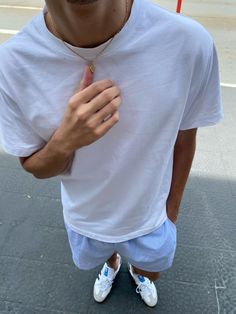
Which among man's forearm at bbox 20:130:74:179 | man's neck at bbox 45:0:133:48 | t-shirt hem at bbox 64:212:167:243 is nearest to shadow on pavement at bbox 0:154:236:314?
t-shirt hem at bbox 64:212:167:243

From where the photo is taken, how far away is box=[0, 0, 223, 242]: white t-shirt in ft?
2.97

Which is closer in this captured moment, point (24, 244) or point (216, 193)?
point (24, 244)

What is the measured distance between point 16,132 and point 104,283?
1181mm

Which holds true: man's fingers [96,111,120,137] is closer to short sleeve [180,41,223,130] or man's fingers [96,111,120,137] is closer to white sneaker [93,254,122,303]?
short sleeve [180,41,223,130]

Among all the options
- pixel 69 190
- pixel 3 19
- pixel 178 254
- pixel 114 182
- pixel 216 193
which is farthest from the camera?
pixel 3 19

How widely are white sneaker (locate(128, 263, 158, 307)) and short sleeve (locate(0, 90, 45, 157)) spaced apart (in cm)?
114

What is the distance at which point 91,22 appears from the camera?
2.68 feet

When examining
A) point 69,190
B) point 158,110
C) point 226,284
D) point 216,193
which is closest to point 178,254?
point 226,284

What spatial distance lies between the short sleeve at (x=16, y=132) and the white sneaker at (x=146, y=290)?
3.73ft

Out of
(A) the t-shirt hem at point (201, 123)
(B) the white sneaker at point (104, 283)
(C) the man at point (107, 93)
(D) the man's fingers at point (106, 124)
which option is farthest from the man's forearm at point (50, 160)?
(B) the white sneaker at point (104, 283)

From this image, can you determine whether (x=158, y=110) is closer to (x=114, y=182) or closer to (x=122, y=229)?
(x=114, y=182)

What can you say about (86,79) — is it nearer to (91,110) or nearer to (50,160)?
(91,110)

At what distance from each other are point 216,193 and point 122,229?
1531 millimetres

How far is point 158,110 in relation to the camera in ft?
3.21
